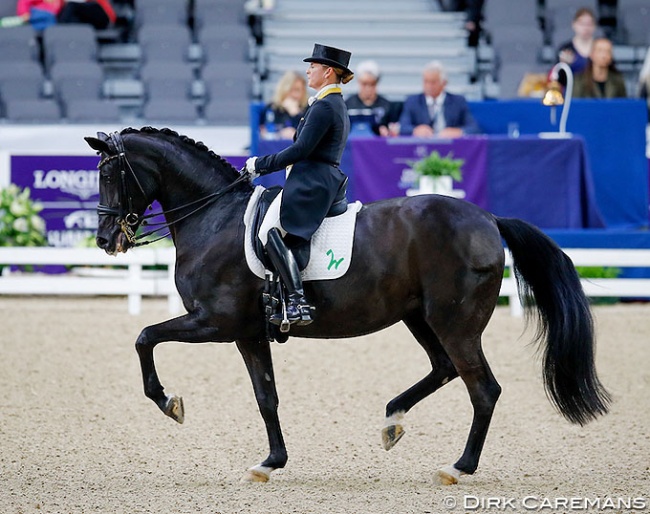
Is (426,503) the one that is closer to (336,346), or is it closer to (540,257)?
(540,257)

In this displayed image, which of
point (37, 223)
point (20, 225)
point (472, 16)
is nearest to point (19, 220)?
point (20, 225)

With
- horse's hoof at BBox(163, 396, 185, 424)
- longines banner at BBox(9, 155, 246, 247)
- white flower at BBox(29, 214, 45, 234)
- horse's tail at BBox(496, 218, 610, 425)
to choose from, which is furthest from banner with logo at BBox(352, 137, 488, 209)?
horse's hoof at BBox(163, 396, 185, 424)

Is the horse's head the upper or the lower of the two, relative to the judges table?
upper

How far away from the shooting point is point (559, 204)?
11.9 metres

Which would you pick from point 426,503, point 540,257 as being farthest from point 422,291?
point 426,503

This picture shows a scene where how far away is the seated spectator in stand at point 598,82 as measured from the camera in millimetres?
13164

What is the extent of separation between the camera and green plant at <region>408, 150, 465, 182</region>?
11.3 m

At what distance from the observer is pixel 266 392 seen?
18.5 ft

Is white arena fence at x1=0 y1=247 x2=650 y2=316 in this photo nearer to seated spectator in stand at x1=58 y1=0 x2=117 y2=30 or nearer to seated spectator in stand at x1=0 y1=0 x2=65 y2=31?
seated spectator in stand at x1=0 y1=0 x2=65 y2=31

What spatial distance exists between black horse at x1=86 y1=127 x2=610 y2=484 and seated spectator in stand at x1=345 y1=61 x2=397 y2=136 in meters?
6.33

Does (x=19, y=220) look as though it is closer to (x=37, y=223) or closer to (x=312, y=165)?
(x=37, y=223)

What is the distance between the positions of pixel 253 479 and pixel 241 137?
10.1 m

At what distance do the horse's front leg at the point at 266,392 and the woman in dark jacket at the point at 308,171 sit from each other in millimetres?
423

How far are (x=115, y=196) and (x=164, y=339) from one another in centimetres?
80
